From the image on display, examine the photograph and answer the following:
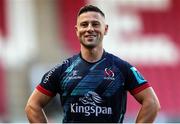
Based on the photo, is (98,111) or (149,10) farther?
(149,10)

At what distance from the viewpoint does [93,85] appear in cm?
482

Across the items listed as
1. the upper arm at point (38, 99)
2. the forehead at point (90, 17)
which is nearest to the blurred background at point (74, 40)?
the upper arm at point (38, 99)

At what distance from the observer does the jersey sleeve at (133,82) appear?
15.8ft

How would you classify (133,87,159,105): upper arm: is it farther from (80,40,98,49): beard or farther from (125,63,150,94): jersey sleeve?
(80,40,98,49): beard

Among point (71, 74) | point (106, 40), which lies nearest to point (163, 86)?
point (106, 40)

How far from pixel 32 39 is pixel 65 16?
0.70 meters

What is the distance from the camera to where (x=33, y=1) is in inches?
466

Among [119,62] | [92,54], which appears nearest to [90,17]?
[92,54]

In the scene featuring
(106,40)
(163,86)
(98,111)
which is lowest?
(163,86)

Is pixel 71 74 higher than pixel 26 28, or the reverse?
pixel 71 74

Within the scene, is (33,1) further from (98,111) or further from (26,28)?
(98,111)

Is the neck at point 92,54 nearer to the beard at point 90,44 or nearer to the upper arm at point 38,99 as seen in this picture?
the beard at point 90,44

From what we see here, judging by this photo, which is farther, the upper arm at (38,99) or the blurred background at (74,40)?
the blurred background at (74,40)

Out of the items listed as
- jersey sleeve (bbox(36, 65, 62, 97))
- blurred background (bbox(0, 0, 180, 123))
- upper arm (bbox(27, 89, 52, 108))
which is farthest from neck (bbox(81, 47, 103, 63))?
→ blurred background (bbox(0, 0, 180, 123))
